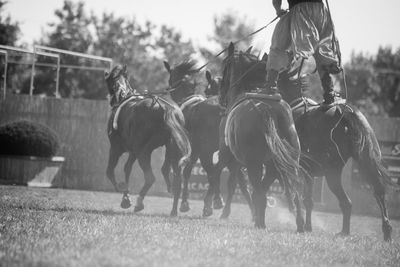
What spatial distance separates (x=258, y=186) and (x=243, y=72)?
2.10m

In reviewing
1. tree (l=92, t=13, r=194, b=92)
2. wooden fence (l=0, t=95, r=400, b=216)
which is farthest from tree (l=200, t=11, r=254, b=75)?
wooden fence (l=0, t=95, r=400, b=216)

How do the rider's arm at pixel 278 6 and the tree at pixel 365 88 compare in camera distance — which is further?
the tree at pixel 365 88

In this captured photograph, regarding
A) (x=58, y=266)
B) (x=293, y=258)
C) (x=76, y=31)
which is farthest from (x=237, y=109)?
(x=76, y=31)

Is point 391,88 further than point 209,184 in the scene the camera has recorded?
Yes

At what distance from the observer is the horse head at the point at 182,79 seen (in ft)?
43.5

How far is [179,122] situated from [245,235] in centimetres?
432

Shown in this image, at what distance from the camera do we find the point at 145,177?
11.2 metres

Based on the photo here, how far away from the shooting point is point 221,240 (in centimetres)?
680

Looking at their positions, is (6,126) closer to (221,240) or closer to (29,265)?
(221,240)

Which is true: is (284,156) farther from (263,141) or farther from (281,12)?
(281,12)

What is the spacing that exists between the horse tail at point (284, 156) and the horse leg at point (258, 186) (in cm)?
32

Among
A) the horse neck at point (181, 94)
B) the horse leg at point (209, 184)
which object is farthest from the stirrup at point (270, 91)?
the horse neck at point (181, 94)

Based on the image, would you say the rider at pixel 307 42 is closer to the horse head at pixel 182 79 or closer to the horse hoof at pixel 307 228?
the horse hoof at pixel 307 228

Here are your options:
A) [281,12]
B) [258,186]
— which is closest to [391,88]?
[281,12]
